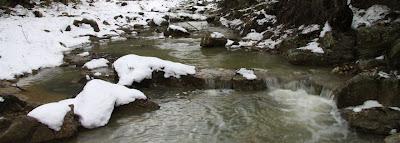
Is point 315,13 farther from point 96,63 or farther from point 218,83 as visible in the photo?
point 96,63

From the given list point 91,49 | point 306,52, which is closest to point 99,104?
point 306,52

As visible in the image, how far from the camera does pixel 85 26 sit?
23312mm

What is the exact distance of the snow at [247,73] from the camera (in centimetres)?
1321

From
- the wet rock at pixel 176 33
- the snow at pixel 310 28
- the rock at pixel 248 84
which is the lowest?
the rock at pixel 248 84

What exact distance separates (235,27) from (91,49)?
8751 millimetres

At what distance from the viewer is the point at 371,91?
34.3ft

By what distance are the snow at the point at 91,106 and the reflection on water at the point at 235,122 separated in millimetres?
310

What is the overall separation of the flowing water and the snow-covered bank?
38.0 inches

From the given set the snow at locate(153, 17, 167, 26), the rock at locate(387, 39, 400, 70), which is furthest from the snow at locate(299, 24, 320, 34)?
the snow at locate(153, 17, 167, 26)

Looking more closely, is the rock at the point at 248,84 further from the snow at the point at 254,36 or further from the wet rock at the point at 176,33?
the wet rock at the point at 176,33

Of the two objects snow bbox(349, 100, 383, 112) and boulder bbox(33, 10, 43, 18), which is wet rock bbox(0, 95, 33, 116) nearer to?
snow bbox(349, 100, 383, 112)

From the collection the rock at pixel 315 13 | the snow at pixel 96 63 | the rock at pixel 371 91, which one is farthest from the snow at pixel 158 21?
the rock at pixel 371 91

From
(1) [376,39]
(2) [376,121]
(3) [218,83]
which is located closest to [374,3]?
(1) [376,39]

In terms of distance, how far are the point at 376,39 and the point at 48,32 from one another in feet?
45.3
